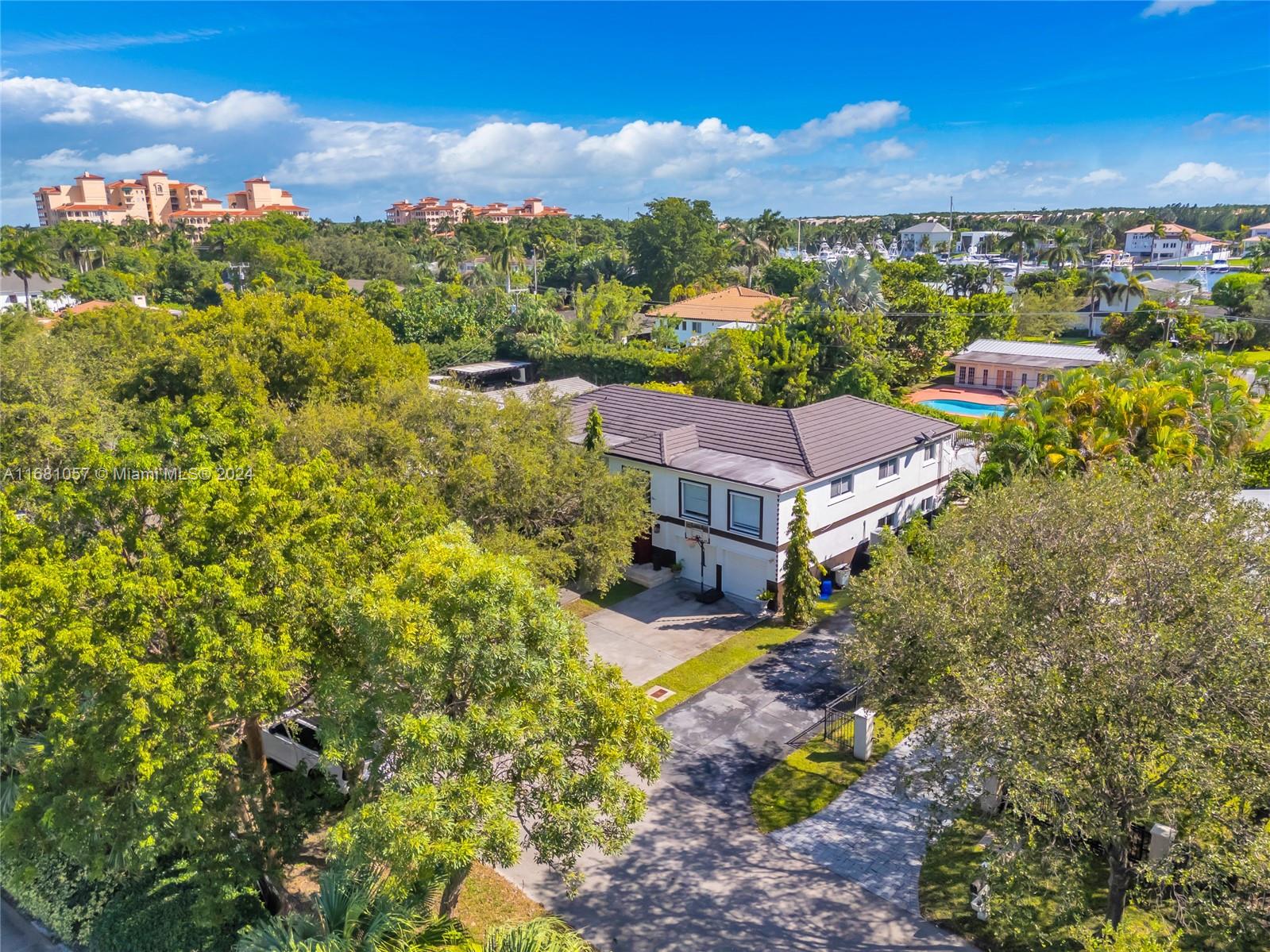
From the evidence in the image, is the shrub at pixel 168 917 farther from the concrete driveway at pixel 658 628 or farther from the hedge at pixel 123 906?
the concrete driveway at pixel 658 628

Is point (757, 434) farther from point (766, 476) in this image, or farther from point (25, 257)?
point (25, 257)

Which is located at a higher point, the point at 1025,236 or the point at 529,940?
the point at 1025,236

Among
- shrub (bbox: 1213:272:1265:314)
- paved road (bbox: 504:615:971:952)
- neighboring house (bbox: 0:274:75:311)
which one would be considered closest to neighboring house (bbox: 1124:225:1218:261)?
shrub (bbox: 1213:272:1265:314)

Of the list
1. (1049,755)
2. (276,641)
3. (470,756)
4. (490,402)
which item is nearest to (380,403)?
(490,402)

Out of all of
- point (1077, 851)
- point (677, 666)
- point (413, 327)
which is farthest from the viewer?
point (413, 327)

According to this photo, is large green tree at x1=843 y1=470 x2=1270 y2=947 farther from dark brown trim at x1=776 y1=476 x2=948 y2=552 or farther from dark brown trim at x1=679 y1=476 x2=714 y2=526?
dark brown trim at x1=679 y1=476 x2=714 y2=526

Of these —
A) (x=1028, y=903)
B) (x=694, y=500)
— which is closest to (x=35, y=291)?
(x=694, y=500)

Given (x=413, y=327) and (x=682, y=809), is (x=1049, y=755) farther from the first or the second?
(x=413, y=327)

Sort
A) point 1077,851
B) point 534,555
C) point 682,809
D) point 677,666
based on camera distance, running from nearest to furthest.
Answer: point 1077,851 < point 682,809 < point 534,555 < point 677,666
